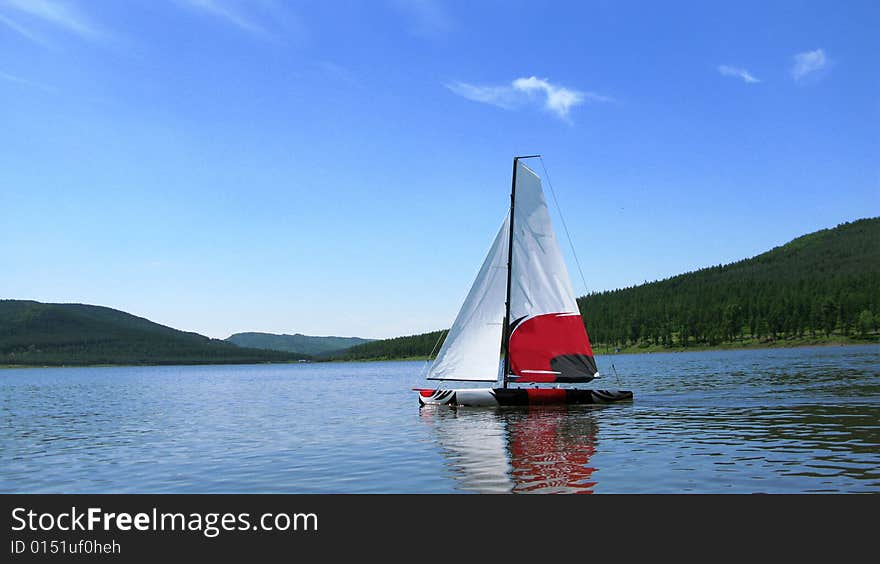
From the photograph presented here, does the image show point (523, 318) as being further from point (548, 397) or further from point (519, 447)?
point (519, 447)

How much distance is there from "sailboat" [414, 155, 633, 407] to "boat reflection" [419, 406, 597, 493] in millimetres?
2240

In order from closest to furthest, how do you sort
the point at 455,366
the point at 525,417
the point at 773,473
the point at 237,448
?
the point at 773,473 < the point at 237,448 < the point at 525,417 < the point at 455,366

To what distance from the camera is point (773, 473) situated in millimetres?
23094

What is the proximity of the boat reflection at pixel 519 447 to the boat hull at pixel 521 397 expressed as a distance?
705mm

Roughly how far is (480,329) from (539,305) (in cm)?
452

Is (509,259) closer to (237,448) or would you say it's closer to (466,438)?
(466,438)

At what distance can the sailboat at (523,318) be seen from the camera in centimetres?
4822

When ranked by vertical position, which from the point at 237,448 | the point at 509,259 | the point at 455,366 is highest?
the point at 509,259

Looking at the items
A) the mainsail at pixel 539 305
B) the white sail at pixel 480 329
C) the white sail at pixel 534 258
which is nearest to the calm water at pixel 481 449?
the mainsail at pixel 539 305

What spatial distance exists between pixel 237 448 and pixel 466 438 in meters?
11.8

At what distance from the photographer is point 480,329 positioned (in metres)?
48.3

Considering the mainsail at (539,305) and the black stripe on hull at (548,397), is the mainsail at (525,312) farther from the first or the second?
the black stripe on hull at (548,397)

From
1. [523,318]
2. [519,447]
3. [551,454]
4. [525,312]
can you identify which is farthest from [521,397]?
[551,454]
